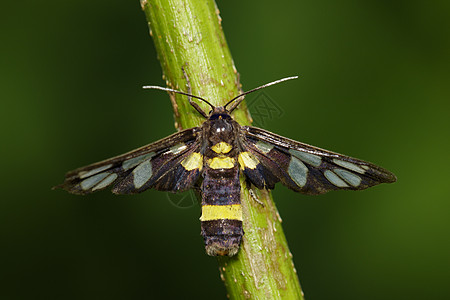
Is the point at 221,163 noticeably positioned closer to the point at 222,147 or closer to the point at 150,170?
the point at 222,147

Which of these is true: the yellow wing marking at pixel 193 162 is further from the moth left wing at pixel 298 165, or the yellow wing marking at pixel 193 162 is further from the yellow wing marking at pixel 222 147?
the moth left wing at pixel 298 165

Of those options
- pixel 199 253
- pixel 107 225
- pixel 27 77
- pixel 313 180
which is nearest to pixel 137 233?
pixel 107 225

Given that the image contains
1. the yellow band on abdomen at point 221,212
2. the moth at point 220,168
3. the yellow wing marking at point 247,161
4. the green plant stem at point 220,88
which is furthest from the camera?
the yellow wing marking at point 247,161

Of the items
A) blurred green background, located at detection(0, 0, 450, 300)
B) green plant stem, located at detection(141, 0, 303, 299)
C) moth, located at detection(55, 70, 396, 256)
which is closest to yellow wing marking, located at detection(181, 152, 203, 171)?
moth, located at detection(55, 70, 396, 256)

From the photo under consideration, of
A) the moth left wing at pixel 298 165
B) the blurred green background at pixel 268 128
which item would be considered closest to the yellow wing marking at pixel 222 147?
the moth left wing at pixel 298 165

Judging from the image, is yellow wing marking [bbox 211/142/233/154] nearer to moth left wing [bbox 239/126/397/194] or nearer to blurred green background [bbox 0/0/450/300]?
moth left wing [bbox 239/126/397/194]

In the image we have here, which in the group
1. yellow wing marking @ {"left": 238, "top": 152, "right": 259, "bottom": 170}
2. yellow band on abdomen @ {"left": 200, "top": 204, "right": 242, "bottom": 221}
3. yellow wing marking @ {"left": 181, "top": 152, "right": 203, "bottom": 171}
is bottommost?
yellow band on abdomen @ {"left": 200, "top": 204, "right": 242, "bottom": 221}

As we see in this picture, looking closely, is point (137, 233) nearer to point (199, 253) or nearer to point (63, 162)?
point (199, 253)
